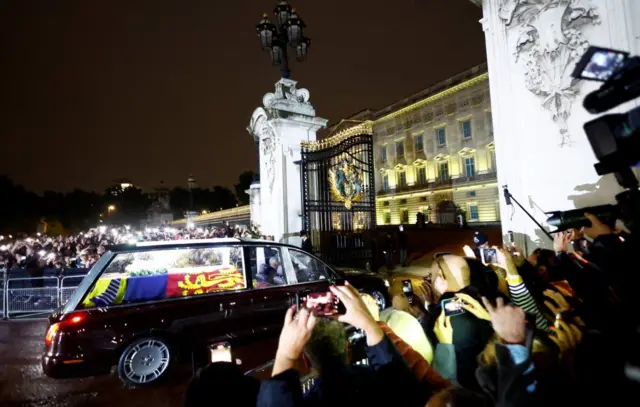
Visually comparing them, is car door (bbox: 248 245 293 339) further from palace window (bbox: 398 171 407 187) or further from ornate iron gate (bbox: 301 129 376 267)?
palace window (bbox: 398 171 407 187)

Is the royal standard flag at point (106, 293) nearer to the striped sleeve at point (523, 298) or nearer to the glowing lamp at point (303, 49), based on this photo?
the striped sleeve at point (523, 298)

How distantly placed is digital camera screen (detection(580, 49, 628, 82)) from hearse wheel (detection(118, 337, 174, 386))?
4.83 meters

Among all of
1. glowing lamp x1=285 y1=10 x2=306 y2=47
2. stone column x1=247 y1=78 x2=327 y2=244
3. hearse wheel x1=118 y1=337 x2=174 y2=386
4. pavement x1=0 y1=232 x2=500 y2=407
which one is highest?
glowing lamp x1=285 y1=10 x2=306 y2=47

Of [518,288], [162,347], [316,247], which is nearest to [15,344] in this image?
[162,347]

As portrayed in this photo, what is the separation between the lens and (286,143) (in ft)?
35.1

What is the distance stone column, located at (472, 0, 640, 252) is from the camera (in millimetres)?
6020

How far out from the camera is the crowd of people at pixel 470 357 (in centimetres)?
143

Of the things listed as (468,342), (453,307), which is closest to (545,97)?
(453,307)

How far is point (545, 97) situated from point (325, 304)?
7.02 metres

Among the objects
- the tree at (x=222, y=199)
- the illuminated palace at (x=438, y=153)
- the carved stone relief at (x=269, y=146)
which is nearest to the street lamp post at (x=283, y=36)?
the carved stone relief at (x=269, y=146)

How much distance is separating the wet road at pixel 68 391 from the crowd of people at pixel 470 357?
116 inches

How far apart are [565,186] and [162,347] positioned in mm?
7296

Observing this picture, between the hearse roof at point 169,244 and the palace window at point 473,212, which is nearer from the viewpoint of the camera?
the hearse roof at point 169,244

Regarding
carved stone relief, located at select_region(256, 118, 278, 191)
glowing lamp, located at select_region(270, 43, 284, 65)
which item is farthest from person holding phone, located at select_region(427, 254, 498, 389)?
glowing lamp, located at select_region(270, 43, 284, 65)
